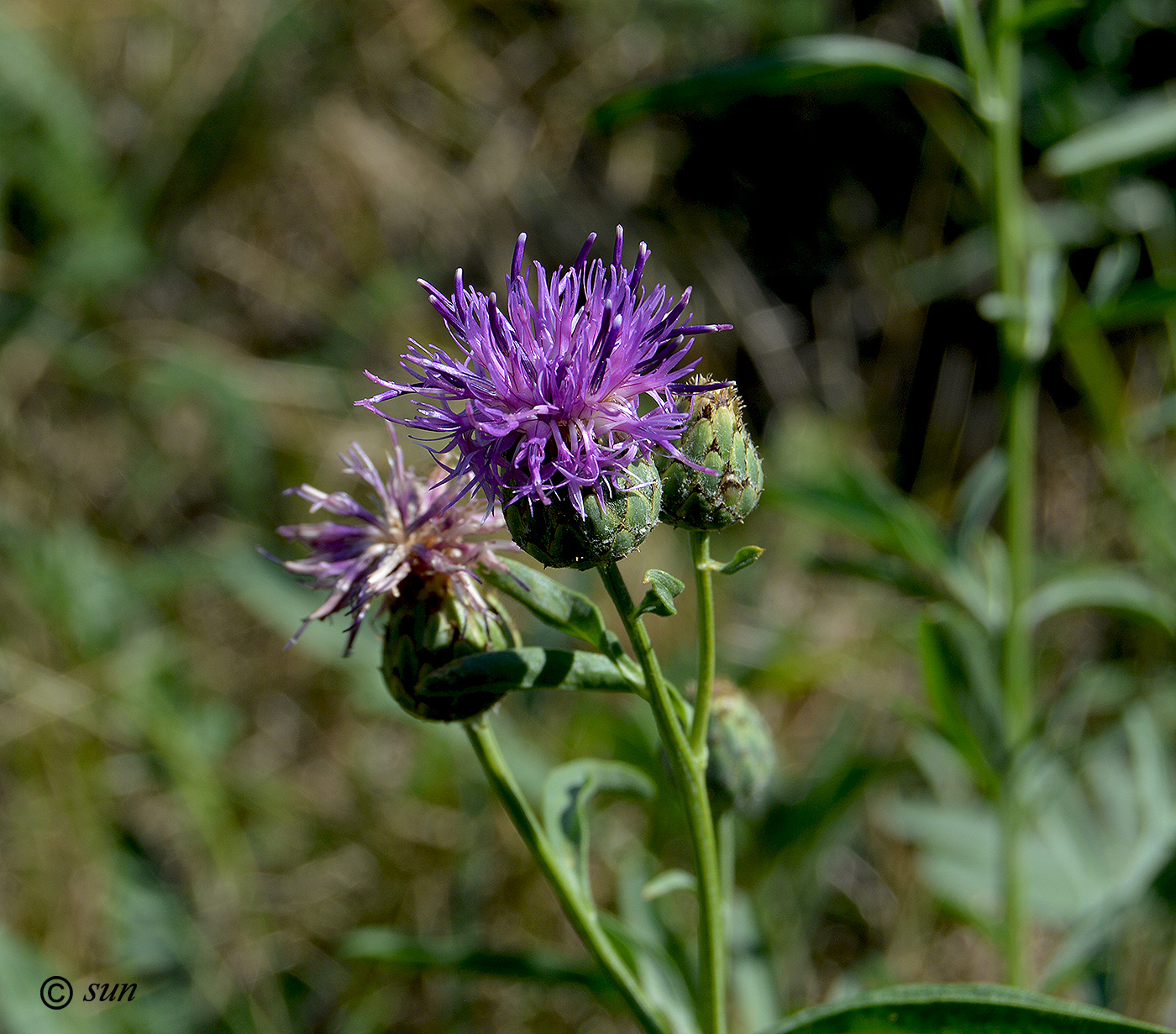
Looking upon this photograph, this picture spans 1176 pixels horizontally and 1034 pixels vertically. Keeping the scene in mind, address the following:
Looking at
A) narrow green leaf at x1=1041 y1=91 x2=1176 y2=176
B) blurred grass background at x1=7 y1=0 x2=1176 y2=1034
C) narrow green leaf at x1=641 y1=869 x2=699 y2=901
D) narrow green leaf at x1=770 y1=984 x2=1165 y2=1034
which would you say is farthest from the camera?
blurred grass background at x1=7 y1=0 x2=1176 y2=1034

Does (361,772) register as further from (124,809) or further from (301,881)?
(124,809)

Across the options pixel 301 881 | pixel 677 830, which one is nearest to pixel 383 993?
pixel 301 881

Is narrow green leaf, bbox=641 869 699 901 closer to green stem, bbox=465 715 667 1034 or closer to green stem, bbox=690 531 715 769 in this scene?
green stem, bbox=465 715 667 1034

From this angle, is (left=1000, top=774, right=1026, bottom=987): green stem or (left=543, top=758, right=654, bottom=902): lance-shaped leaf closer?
(left=543, top=758, right=654, bottom=902): lance-shaped leaf

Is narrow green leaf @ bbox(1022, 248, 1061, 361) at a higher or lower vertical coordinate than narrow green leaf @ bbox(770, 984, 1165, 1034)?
higher

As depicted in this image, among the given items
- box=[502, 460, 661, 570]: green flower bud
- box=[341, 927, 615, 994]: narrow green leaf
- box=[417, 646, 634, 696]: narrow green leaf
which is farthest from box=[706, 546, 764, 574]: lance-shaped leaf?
box=[341, 927, 615, 994]: narrow green leaf

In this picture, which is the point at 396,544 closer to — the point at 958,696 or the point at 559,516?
the point at 559,516

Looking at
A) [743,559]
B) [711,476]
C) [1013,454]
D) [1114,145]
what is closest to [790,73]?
[1114,145]
